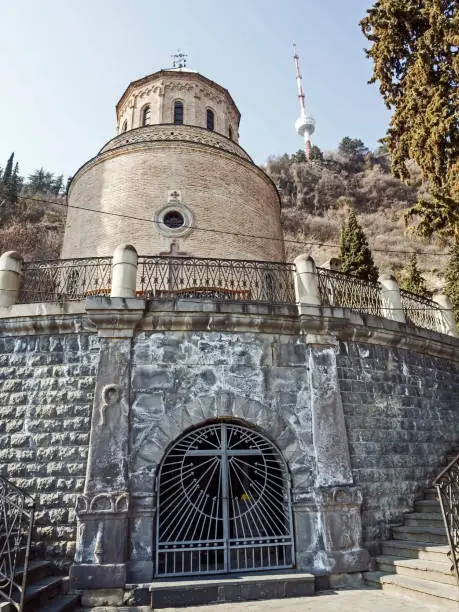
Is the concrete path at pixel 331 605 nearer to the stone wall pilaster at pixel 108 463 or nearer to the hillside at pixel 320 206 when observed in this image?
the stone wall pilaster at pixel 108 463

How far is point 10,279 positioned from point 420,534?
8.56 metres

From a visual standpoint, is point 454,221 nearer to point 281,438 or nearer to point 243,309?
point 243,309

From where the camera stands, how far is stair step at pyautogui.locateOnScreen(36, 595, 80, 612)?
5.34 meters

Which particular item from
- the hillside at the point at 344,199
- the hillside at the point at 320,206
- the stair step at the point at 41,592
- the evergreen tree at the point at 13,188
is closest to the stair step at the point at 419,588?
the stair step at the point at 41,592

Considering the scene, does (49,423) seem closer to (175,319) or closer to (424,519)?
(175,319)

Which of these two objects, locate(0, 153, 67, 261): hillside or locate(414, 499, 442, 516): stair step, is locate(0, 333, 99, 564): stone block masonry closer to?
locate(414, 499, 442, 516): stair step

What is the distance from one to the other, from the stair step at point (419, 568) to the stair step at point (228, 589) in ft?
4.38

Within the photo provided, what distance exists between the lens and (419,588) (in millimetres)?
5906

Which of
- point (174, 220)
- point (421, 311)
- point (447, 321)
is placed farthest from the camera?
point (174, 220)

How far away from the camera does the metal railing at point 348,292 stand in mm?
9055

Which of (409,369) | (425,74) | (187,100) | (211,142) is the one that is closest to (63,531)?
(409,369)

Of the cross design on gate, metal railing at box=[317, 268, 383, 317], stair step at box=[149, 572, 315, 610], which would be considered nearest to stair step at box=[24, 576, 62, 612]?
stair step at box=[149, 572, 315, 610]

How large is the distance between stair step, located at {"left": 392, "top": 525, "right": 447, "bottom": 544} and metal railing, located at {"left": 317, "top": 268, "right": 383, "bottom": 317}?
4.04 m

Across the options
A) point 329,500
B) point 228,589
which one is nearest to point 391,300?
point 329,500
